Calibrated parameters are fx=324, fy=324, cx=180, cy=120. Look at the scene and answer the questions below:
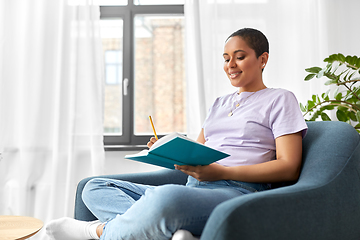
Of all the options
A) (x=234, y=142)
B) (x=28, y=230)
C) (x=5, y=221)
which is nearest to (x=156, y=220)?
(x=234, y=142)

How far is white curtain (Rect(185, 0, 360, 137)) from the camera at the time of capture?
6.93ft

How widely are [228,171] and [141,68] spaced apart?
5.11 ft

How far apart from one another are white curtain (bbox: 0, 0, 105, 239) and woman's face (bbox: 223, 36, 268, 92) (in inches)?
44.5

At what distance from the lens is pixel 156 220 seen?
2.79ft

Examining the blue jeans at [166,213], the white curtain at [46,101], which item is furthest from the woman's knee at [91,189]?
the white curtain at [46,101]

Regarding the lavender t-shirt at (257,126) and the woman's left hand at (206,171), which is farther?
the lavender t-shirt at (257,126)

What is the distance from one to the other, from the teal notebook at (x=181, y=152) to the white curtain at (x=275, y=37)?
1105 millimetres

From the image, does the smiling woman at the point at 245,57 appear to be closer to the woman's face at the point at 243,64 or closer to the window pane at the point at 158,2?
the woman's face at the point at 243,64

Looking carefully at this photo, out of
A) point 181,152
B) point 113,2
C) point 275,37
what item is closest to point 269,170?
point 181,152

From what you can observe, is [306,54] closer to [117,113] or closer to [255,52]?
A: [255,52]

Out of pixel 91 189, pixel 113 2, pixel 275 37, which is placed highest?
pixel 113 2

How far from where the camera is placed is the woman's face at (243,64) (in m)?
1.27

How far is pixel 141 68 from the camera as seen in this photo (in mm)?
2455

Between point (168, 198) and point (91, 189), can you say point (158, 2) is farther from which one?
point (168, 198)
